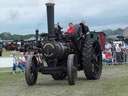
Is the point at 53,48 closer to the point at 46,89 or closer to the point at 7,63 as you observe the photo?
the point at 46,89

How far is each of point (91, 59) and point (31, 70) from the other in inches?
89.2

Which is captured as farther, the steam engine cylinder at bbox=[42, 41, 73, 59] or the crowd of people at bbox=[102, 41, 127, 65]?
the crowd of people at bbox=[102, 41, 127, 65]

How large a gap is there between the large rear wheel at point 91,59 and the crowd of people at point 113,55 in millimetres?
6418

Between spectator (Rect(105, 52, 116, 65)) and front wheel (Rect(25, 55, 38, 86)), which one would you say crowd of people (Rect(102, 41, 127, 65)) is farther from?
front wheel (Rect(25, 55, 38, 86))

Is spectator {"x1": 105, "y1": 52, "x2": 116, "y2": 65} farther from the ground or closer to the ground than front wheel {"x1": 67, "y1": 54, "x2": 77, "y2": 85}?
closer to the ground

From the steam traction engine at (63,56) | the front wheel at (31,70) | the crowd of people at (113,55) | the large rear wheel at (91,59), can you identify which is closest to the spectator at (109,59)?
the crowd of people at (113,55)

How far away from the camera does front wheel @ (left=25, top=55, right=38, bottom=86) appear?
8.63 metres

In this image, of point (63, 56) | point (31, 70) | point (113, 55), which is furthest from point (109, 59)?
point (31, 70)

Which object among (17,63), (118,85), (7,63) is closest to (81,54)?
(118,85)

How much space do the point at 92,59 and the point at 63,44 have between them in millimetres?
1577

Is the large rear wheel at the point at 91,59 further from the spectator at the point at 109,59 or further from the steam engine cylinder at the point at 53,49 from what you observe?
the spectator at the point at 109,59

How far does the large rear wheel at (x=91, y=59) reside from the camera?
31.0ft

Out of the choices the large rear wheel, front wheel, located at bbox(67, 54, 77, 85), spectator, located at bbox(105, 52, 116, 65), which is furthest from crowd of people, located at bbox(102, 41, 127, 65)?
front wheel, located at bbox(67, 54, 77, 85)

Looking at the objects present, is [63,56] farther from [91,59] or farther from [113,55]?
[113,55]
